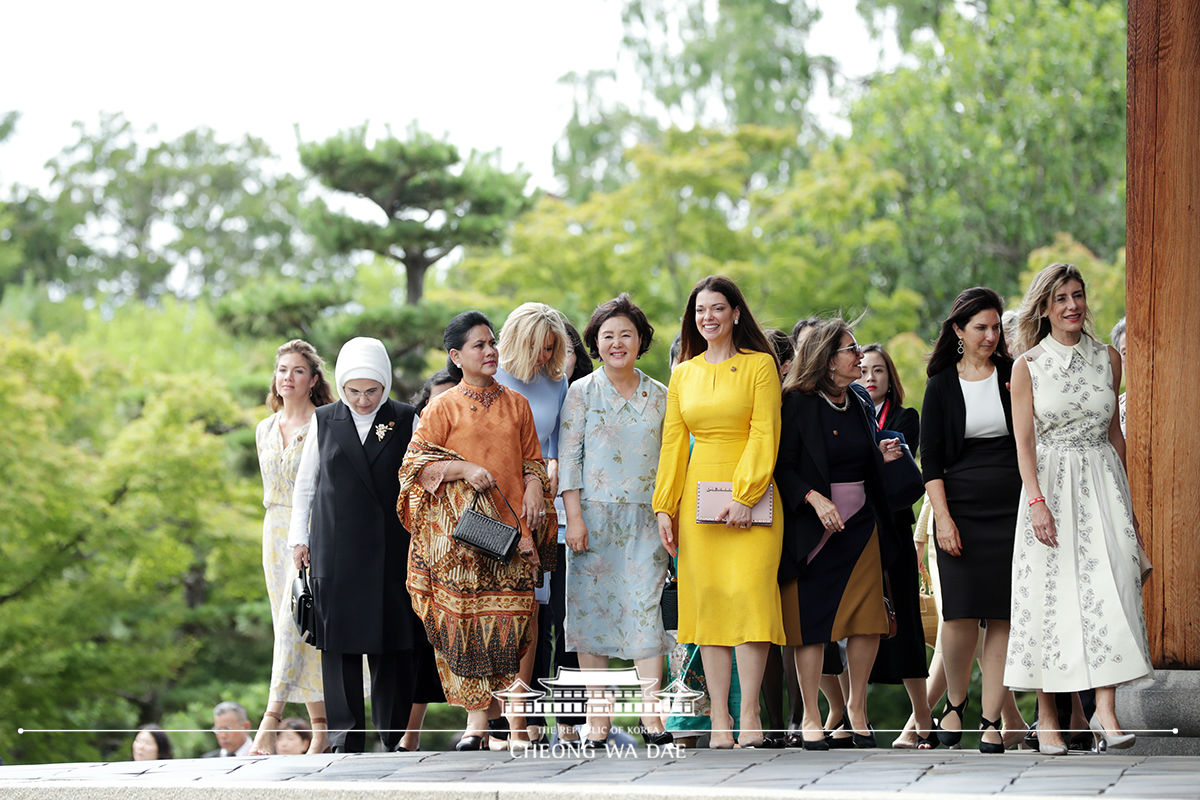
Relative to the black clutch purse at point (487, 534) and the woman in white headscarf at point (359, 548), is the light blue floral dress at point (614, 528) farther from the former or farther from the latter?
the woman in white headscarf at point (359, 548)

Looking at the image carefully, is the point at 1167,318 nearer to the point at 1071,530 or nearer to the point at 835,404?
the point at 1071,530

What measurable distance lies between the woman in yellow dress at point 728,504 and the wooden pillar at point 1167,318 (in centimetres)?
183

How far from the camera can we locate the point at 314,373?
25.4ft

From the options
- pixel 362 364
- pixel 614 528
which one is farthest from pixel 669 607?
pixel 362 364

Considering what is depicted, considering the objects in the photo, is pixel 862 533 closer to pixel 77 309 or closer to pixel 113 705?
pixel 113 705

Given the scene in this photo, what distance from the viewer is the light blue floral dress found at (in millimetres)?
6586

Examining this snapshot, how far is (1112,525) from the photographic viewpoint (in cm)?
595

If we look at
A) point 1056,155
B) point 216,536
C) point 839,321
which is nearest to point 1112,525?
point 839,321

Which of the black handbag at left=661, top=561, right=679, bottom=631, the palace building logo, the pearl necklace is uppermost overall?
the pearl necklace

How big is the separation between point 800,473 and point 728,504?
40 cm

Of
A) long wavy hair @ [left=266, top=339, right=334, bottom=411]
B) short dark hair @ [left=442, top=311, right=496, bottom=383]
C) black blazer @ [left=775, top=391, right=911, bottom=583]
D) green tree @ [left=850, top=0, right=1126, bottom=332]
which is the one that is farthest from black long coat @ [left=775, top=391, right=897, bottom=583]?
green tree @ [left=850, top=0, right=1126, bottom=332]

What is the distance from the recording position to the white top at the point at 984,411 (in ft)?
20.9

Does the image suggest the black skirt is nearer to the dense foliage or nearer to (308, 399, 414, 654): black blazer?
(308, 399, 414, 654): black blazer

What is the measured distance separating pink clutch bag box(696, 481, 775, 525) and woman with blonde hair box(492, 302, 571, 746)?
0.87 metres
